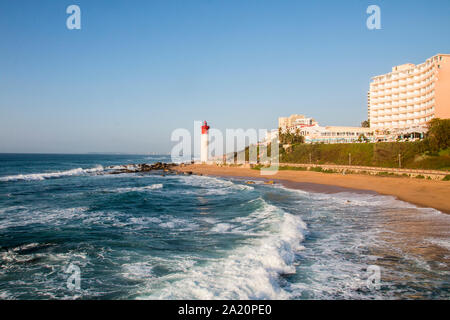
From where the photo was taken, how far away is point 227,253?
1136 cm

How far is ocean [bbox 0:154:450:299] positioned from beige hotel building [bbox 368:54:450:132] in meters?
43.2

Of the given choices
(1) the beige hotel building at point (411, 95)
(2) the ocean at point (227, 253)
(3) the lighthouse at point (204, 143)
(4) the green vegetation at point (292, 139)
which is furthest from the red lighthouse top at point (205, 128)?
(2) the ocean at point (227, 253)

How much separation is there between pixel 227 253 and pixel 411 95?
6644 cm

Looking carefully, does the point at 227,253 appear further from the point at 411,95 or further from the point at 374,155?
the point at 411,95

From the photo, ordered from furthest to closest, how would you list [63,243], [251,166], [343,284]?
[251,166] < [63,243] < [343,284]

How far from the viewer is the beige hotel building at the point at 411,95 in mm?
51938

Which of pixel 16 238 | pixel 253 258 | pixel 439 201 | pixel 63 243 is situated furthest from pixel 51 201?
pixel 439 201

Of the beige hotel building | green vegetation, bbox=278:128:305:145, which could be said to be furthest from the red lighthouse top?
the beige hotel building

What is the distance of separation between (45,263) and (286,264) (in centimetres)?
859

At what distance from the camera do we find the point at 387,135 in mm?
60125

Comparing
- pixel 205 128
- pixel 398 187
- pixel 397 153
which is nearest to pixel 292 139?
pixel 205 128

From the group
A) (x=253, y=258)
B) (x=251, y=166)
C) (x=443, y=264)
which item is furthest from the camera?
(x=251, y=166)

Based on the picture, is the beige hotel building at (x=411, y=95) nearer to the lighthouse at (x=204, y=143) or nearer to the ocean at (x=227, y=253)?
the lighthouse at (x=204, y=143)
